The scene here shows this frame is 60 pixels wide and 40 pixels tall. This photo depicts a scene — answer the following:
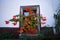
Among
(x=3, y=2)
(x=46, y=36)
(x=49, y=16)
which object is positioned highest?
(x=3, y=2)

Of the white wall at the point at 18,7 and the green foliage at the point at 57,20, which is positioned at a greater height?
the white wall at the point at 18,7

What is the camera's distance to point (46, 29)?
8945 mm

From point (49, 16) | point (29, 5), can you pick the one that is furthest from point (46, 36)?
point (29, 5)

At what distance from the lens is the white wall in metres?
9.22

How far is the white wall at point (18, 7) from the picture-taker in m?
9.22

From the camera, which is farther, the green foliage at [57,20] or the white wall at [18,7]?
the white wall at [18,7]

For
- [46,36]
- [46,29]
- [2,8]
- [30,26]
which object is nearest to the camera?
[30,26]

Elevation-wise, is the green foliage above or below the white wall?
below

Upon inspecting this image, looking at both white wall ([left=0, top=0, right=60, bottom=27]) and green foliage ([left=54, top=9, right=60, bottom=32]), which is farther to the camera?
white wall ([left=0, top=0, right=60, bottom=27])

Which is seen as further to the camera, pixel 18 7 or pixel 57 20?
pixel 18 7

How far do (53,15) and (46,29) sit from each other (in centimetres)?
67

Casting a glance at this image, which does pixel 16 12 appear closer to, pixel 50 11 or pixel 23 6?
pixel 23 6

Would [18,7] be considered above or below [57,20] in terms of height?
above

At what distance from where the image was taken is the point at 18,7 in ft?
31.2
